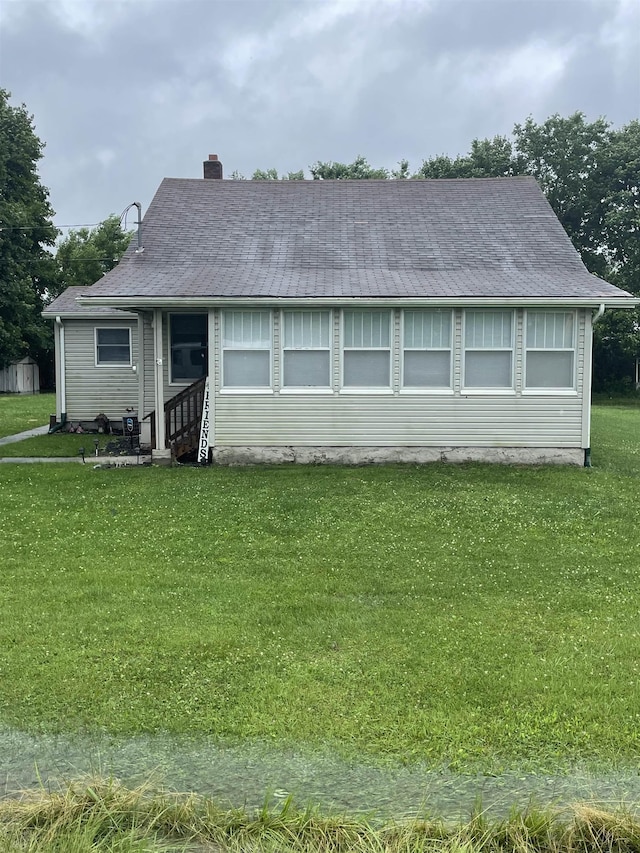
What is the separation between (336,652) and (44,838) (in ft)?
7.36

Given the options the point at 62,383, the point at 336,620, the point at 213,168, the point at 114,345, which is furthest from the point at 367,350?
the point at 213,168

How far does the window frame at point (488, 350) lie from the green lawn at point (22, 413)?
10.9 meters

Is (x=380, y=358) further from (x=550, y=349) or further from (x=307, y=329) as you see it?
(x=550, y=349)

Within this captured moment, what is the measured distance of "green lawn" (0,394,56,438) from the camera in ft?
62.4

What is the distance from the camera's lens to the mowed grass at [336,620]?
3.92 m

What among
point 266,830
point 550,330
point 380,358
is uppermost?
point 550,330

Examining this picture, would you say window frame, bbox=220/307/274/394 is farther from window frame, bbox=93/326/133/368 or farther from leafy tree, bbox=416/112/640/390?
leafy tree, bbox=416/112/640/390

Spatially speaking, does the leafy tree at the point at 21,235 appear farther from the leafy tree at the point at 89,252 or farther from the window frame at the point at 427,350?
the window frame at the point at 427,350

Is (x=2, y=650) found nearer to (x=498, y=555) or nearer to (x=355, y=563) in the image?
(x=355, y=563)

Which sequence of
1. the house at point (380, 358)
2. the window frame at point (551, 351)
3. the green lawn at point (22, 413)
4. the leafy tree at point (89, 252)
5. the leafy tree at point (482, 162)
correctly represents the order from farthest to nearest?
the leafy tree at point (89, 252) < the leafy tree at point (482, 162) < the green lawn at point (22, 413) < the window frame at point (551, 351) < the house at point (380, 358)

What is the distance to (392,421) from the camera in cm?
1252

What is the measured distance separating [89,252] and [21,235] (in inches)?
365

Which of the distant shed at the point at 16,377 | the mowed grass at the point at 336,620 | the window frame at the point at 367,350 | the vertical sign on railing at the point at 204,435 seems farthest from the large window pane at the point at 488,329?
the distant shed at the point at 16,377

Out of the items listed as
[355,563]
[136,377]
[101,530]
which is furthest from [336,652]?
[136,377]
